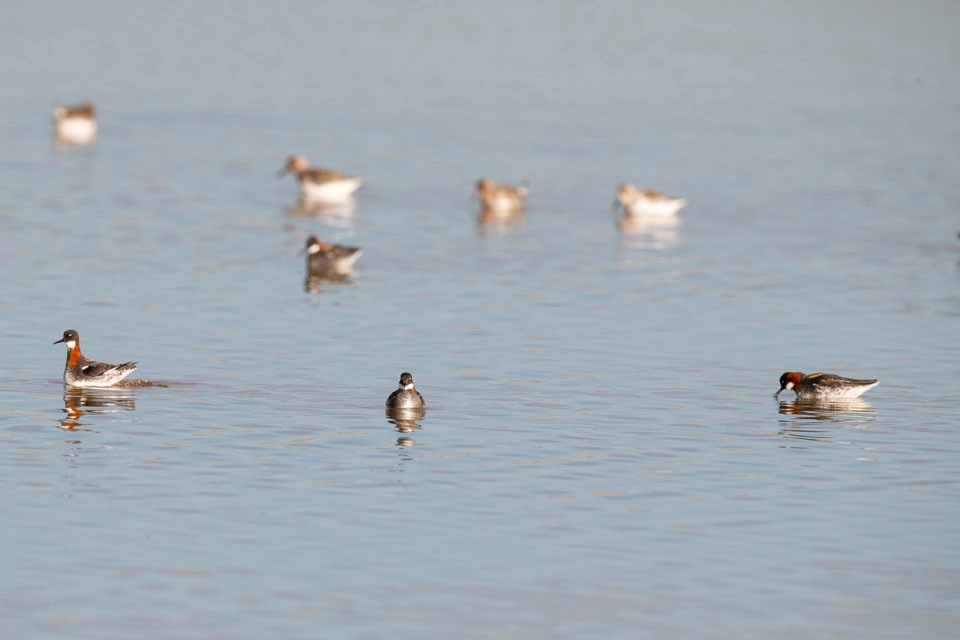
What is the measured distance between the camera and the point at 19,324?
26.3 m

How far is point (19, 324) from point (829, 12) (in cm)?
9011

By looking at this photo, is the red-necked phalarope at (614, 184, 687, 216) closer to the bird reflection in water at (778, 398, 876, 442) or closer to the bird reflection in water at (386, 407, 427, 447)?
the bird reflection in water at (778, 398, 876, 442)

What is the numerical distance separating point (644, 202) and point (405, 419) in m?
20.2

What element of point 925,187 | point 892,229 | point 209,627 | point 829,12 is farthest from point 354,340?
point 829,12

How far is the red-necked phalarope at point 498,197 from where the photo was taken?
Answer: 1571 inches

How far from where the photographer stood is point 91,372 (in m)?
21.7

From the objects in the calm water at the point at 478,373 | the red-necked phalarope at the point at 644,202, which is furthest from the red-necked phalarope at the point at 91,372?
the red-necked phalarope at the point at 644,202

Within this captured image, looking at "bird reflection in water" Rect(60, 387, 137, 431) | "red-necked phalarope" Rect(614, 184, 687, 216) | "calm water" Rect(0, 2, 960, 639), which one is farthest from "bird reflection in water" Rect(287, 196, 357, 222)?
"bird reflection in water" Rect(60, 387, 137, 431)

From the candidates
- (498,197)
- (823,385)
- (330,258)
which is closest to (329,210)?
(498,197)

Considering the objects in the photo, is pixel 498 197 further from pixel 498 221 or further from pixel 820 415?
pixel 820 415

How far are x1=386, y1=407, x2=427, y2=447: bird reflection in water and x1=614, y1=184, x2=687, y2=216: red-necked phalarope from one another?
1951 centimetres

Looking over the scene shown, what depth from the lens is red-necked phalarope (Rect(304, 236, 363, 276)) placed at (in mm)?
32000

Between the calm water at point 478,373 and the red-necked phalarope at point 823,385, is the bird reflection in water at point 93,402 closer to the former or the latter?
the calm water at point 478,373

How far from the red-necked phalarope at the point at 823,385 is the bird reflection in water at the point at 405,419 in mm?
5142
